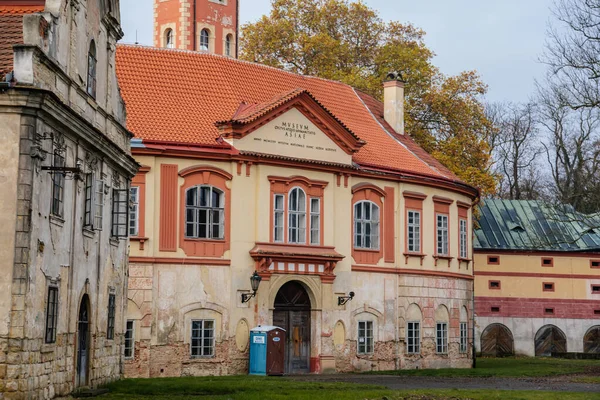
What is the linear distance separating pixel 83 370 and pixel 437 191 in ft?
65.4

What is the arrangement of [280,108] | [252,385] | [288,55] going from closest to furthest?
1. [252,385]
2. [280,108]
3. [288,55]

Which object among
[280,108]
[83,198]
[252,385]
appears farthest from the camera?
[280,108]

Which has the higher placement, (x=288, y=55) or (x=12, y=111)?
(x=288, y=55)

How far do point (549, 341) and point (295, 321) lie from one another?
21.9 m

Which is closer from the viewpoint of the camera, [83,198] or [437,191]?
[83,198]

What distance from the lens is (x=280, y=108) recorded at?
119 ft

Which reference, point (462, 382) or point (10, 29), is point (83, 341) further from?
point (462, 382)

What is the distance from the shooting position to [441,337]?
1631 inches

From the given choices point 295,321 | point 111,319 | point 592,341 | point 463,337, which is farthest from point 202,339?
point 592,341

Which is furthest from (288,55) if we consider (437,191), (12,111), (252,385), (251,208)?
(12,111)

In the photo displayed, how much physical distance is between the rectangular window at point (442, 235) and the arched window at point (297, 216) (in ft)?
22.3

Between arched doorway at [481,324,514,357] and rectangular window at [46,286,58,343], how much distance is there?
35.6 meters

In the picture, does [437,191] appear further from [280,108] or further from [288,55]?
[288,55]

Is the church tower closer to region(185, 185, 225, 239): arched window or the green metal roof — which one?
the green metal roof
